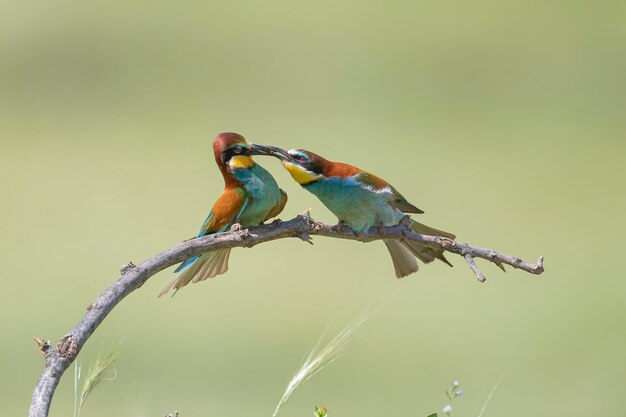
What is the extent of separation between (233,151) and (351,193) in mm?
207

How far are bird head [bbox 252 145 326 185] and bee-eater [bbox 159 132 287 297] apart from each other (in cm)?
8

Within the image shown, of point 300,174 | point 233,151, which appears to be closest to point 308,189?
point 300,174

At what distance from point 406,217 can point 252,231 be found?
0.27m

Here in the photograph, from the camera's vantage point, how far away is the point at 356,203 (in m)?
1.45

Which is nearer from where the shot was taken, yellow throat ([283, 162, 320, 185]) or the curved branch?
the curved branch

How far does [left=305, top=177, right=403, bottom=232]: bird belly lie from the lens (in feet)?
4.75

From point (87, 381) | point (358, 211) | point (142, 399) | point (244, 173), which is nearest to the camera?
point (87, 381)

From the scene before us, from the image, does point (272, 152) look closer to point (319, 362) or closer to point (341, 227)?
point (341, 227)

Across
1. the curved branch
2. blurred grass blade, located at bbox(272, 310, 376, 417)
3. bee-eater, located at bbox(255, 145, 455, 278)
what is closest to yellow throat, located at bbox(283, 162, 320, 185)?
bee-eater, located at bbox(255, 145, 455, 278)

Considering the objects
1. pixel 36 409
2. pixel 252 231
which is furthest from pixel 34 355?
pixel 36 409

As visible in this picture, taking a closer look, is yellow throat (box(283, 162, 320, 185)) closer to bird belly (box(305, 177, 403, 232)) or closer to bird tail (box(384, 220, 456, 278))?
bird belly (box(305, 177, 403, 232))

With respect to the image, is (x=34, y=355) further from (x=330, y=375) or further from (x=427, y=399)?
(x=427, y=399)

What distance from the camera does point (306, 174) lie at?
4.82 feet

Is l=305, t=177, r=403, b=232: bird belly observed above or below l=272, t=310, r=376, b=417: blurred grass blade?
above
